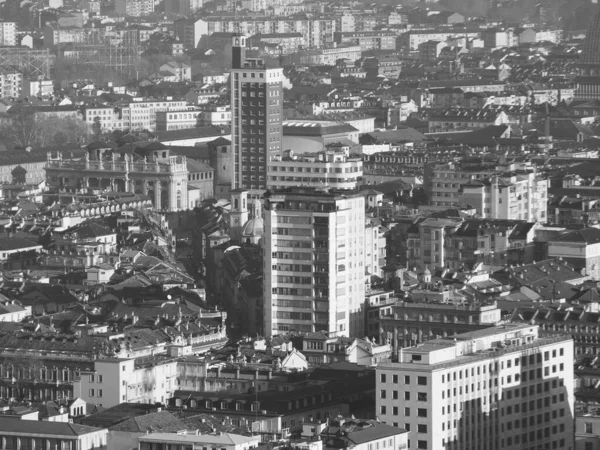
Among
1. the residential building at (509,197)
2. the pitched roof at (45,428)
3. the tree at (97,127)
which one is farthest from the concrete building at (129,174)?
the pitched roof at (45,428)

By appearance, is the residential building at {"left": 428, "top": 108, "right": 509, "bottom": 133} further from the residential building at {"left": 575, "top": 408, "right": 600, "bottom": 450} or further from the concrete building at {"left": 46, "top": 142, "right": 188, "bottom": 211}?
the residential building at {"left": 575, "top": 408, "right": 600, "bottom": 450}

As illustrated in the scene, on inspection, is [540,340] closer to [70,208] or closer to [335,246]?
[335,246]

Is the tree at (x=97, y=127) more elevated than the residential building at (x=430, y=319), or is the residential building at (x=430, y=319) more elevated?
the residential building at (x=430, y=319)

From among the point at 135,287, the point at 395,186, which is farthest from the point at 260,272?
the point at 395,186

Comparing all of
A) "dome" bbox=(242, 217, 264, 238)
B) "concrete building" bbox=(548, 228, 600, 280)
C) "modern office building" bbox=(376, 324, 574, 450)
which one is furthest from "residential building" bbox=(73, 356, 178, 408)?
"concrete building" bbox=(548, 228, 600, 280)

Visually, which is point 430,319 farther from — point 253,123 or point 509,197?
point 253,123

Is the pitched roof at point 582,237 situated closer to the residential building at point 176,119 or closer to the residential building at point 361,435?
the residential building at point 361,435

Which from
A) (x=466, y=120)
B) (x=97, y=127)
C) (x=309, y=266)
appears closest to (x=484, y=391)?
(x=309, y=266)
